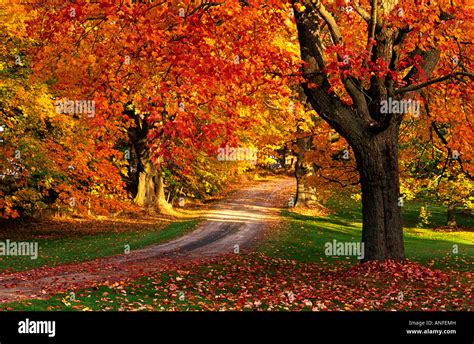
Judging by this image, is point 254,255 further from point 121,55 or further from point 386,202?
point 121,55

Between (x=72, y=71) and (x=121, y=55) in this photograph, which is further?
(x=72, y=71)

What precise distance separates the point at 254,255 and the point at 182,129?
9048 mm

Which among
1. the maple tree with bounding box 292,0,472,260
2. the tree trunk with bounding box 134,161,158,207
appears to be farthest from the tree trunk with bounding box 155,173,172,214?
the maple tree with bounding box 292,0,472,260

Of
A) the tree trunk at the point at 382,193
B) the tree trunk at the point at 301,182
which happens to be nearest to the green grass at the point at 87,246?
the tree trunk at the point at 301,182

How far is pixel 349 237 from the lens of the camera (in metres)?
30.4

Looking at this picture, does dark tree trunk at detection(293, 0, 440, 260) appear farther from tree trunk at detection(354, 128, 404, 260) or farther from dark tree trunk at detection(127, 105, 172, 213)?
dark tree trunk at detection(127, 105, 172, 213)

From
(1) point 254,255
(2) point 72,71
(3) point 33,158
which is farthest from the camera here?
(2) point 72,71

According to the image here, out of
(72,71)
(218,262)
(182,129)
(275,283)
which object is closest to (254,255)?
(218,262)

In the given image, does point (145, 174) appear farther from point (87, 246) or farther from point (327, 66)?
point (327, 66)

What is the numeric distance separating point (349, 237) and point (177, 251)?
1155 centimetres

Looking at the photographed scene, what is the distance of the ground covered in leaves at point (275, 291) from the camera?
40.0 ft

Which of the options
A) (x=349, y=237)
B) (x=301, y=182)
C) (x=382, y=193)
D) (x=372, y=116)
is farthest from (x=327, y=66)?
(x=301, y=182)

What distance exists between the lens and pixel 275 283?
15477 millimetres

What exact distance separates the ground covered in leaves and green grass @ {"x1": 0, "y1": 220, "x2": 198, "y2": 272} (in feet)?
22.2
